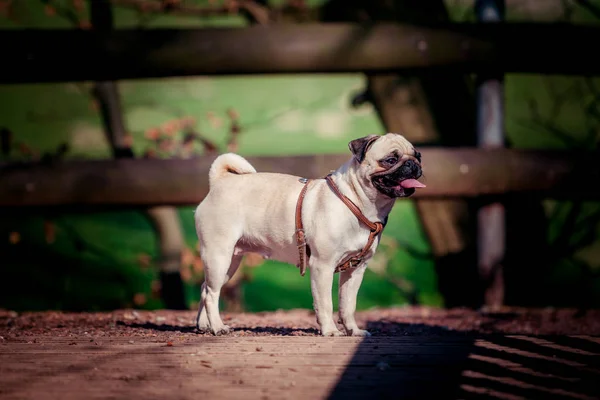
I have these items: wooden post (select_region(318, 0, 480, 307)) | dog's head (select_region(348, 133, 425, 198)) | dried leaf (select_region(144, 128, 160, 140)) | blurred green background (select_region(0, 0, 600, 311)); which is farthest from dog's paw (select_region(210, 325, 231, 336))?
blurred green background (select_region(0, 0, 600, 311))

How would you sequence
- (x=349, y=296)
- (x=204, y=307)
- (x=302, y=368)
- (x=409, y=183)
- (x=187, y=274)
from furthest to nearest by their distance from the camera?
(x=187, y=274) < (x=204, y=307) < (x=349, y=296) < (x=409, y=183) < (x=302, y=368)

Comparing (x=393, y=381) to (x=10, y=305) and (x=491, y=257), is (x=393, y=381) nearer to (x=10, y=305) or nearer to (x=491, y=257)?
(x=491, y=257)

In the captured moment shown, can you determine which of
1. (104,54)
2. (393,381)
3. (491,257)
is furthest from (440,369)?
(104,54)

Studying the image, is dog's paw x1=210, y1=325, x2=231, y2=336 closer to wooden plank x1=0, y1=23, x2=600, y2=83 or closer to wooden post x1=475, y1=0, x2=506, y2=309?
wooden plank x1=0, y1=23, x2=600, y2=83

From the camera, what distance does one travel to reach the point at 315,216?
179 inches

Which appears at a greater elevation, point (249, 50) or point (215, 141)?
point (249, 50)

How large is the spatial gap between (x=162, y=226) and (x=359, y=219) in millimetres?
5183

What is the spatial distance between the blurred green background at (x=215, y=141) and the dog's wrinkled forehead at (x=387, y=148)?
6.12 metres

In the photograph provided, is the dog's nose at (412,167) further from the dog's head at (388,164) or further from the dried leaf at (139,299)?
the dried leaf at (139,299)

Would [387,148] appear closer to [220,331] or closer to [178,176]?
[220,331]

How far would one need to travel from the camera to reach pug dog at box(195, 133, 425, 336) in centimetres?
445

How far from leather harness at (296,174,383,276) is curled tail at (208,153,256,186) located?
0.58 meters

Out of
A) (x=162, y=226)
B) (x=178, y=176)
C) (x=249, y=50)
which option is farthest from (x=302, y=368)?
(x=162, y=226)

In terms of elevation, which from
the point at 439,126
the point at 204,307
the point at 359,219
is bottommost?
the point at 204,307
